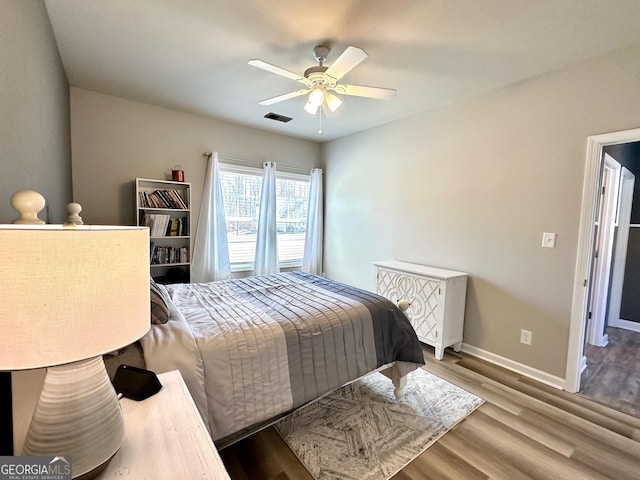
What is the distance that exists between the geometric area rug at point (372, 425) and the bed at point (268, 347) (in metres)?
0.21

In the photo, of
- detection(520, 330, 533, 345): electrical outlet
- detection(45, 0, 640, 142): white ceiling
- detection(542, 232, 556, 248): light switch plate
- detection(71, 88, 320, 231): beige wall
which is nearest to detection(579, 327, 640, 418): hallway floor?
detection(520, 330, 533, 345): electrical outlet

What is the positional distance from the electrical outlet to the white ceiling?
215 cm

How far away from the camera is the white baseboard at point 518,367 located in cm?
234

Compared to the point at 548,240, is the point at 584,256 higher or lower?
lower

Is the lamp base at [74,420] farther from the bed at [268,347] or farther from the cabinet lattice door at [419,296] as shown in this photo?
the cabinet lattice door at [419,296]

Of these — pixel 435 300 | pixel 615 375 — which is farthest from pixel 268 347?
pixel 615 375

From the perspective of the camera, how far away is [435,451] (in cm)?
166

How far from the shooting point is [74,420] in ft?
2.02

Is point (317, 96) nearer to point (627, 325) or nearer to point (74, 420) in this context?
point (74, 420)

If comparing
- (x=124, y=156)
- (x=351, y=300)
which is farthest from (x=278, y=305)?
(x=124, y=156)

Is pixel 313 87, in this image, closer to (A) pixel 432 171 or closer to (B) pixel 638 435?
(A) pixel 432 171

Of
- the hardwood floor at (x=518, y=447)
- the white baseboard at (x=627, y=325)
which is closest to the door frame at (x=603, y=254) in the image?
the white baseboard at (x=627, y=325)

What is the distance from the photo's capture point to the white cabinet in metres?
2.69

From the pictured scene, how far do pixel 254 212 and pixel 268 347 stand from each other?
2.75m
